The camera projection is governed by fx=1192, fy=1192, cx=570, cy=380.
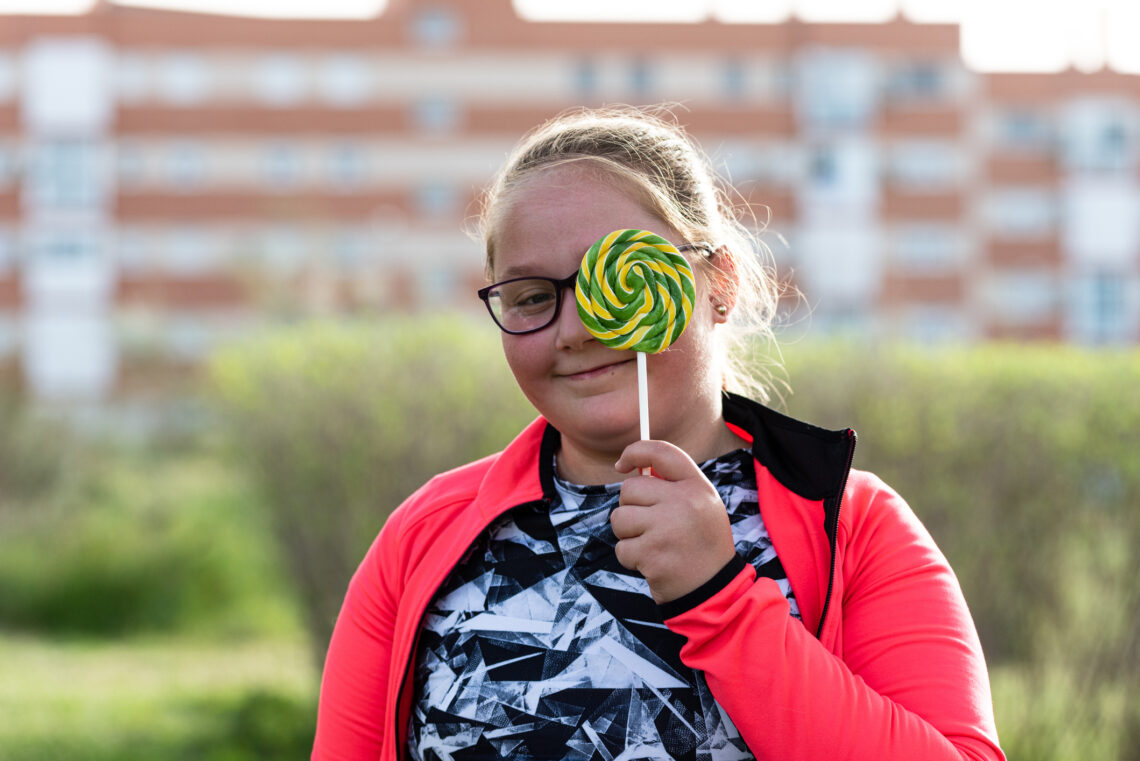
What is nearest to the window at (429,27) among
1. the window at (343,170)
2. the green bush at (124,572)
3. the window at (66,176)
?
the window at (343,170)

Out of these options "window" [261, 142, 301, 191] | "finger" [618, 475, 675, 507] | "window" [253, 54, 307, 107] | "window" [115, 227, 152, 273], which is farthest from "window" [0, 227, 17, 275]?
"finger" [618, 475, 675, 507]

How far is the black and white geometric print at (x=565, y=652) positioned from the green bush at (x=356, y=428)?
4401mm

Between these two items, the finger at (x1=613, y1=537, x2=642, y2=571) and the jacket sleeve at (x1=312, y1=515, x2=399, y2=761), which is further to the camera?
the jacket sleeve at (x1=312, y1=515, x2=399, y2=761)

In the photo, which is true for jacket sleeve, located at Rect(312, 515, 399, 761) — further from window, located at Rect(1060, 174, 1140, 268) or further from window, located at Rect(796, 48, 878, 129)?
window, located at Rect(1060, 174, 1140, 268)

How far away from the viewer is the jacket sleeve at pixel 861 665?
60.1 inches

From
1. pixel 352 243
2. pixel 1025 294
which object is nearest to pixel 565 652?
pixel 352 243

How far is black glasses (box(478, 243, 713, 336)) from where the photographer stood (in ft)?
5.93

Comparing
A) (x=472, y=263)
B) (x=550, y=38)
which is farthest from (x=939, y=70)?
(x=472, y=263)

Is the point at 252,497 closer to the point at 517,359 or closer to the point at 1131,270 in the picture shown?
the point at 517,359

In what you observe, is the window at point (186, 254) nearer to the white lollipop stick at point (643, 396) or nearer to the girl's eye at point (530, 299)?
the girl's eye at point (530, 299)

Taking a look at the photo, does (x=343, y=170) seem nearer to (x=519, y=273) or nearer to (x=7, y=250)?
(x=7, y=250)

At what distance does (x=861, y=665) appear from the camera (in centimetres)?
167

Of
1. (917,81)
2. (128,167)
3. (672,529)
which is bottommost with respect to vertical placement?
(672,529)

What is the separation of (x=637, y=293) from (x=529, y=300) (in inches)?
10.0
